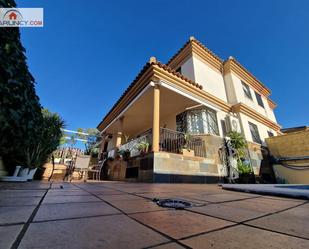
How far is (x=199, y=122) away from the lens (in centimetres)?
725

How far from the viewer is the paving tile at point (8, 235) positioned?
476mm

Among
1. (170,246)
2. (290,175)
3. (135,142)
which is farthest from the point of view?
(290,175)

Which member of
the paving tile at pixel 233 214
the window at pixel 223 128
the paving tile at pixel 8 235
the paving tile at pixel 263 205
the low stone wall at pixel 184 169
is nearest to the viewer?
the paving tile at pixel 8 235

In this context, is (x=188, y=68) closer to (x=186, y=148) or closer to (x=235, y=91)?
(x=235, y=91)

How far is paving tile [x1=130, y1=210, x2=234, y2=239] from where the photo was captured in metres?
0.66

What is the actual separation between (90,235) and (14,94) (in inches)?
136

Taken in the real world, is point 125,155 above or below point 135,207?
above

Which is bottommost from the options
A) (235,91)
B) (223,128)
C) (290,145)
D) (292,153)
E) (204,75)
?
(292,153)

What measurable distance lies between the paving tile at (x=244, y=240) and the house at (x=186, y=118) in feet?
12.5

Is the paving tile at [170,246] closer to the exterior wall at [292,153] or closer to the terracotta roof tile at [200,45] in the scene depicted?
the terracotta roof tile at [200,45]

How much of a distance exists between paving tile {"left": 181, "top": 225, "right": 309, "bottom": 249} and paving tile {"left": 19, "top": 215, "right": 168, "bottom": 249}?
138 millimetres

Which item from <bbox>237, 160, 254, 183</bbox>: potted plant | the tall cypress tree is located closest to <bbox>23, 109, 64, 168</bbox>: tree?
the tall cypress tree

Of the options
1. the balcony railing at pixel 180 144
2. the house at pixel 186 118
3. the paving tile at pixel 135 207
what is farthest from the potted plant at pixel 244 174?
the paving tile at pixel 135 207

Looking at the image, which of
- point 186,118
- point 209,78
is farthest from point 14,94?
point 209,78
